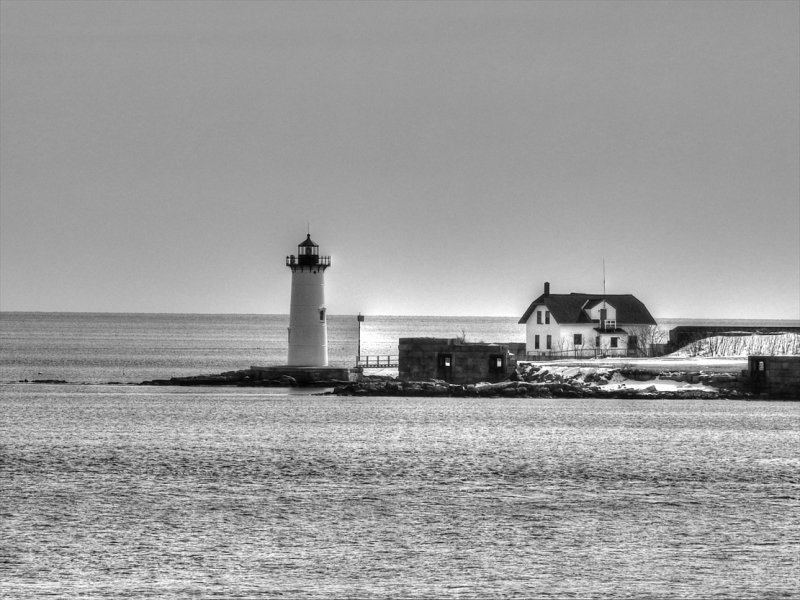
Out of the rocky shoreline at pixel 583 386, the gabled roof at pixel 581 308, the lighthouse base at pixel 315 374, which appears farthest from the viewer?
the gabled roof at pixel 581 308

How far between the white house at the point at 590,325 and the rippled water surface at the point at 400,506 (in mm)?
22813

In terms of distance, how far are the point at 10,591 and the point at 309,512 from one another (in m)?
9.91

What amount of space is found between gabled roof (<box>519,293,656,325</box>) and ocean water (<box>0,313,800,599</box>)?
67.5ft

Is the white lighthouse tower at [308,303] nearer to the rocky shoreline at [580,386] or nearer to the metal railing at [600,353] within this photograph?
the rocky shoreline at [580,386]

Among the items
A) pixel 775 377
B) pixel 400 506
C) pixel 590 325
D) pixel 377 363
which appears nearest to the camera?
pixel 400 506

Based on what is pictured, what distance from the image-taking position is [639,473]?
36750 mm

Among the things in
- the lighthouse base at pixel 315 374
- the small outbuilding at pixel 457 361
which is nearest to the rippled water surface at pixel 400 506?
the small outbuilding at pixel 457 361

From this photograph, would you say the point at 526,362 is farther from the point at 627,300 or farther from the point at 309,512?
the point at 309,512

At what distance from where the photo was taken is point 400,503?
29.8m

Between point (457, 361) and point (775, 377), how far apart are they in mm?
17131

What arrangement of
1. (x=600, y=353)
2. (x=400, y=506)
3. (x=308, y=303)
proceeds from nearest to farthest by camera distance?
(x=400, y=506) < (x=308, y=303) < (x=600, y=353)

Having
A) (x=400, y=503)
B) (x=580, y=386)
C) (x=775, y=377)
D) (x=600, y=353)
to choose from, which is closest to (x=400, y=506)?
(x=400, y=503)

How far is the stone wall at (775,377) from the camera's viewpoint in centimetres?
6125

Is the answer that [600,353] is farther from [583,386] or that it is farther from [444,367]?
[583,386]
